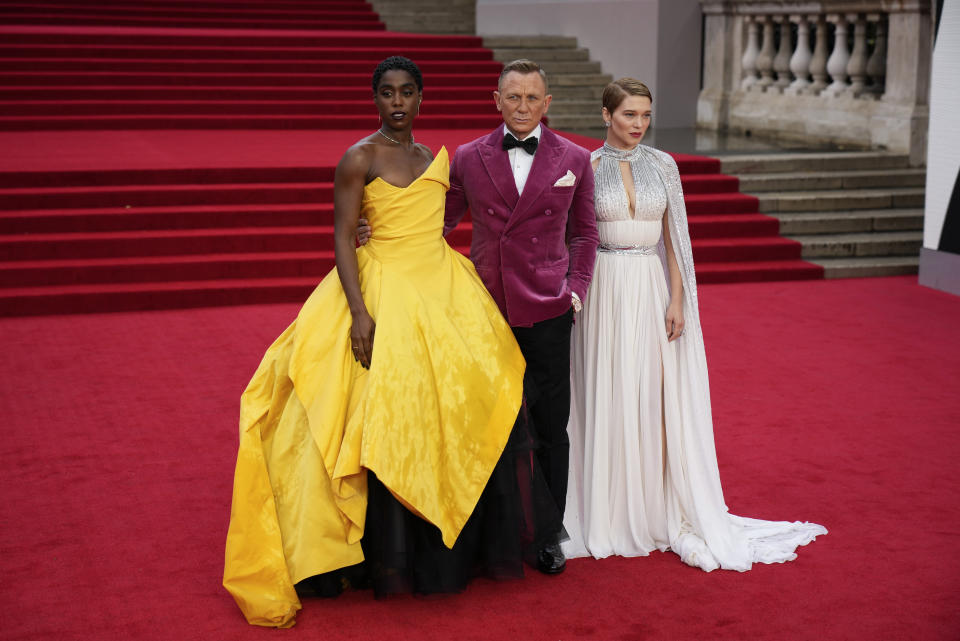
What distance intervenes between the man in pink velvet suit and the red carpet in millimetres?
443

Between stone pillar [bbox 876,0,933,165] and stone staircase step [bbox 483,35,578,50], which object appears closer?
stone pillar [bbox 876,0,933,165]

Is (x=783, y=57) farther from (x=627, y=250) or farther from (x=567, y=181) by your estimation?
(x=567, y=181)

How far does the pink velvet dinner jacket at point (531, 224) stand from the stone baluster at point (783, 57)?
892 cm

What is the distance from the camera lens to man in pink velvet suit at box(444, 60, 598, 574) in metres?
3.36

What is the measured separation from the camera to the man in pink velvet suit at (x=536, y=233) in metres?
3.36

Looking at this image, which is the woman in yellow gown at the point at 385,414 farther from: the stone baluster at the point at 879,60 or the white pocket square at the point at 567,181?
the stone baluster at the point at 879,60

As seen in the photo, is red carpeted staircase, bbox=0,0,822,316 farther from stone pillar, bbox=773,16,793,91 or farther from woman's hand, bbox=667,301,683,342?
woman's hand, bbox=667,301,683,342

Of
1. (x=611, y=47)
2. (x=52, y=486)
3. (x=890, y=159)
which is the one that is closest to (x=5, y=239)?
(x=52, y=486)

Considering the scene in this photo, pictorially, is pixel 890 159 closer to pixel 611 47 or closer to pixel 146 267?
pixel 611 47

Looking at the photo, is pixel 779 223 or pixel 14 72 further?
pixel 14 72

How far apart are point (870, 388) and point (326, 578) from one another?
3.33 metres

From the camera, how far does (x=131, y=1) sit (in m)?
15.5

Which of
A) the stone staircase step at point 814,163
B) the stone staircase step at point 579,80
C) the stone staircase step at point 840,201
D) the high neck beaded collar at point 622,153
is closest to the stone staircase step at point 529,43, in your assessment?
the stone staircase step at point 579,80

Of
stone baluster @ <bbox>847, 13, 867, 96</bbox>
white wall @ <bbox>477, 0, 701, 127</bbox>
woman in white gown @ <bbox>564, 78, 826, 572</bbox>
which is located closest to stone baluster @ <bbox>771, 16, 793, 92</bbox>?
stone baluster @ <bbox>847, 13, 867, 96</bbox>
